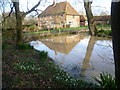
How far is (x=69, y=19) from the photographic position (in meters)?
32.3

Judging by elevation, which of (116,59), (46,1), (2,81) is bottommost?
(2,81)

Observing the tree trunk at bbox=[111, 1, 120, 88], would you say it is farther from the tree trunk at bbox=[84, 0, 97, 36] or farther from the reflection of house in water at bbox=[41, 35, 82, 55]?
the reflection of house in water at bbox=[41, 35, 82, 55]

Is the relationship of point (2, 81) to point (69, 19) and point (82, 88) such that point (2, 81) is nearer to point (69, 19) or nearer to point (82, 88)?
point (82, 88)

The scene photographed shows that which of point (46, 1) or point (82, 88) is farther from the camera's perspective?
point (46, 1)

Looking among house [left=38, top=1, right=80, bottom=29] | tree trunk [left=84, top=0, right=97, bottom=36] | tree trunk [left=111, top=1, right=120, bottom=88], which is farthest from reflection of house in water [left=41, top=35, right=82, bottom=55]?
house [left=38, top=1, right=80, bottom=29]

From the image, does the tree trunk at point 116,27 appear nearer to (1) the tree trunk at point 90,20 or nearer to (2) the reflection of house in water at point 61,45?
(1) the tree trunk at point 90,20

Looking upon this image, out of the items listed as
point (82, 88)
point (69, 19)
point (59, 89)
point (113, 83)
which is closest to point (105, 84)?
point (113, 83)

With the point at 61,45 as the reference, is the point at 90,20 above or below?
above

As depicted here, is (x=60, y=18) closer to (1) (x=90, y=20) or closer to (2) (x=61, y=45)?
(2) (x=61, y=45)

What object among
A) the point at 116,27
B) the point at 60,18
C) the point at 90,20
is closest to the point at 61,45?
the point at 90,20

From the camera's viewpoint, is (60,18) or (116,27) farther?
(60,18)

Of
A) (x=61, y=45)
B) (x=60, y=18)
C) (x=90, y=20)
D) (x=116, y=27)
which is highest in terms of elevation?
(x=60, y=18)

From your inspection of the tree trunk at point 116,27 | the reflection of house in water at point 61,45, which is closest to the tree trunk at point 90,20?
the tree trunk at point 116,27

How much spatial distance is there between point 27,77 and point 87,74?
2429 mm
